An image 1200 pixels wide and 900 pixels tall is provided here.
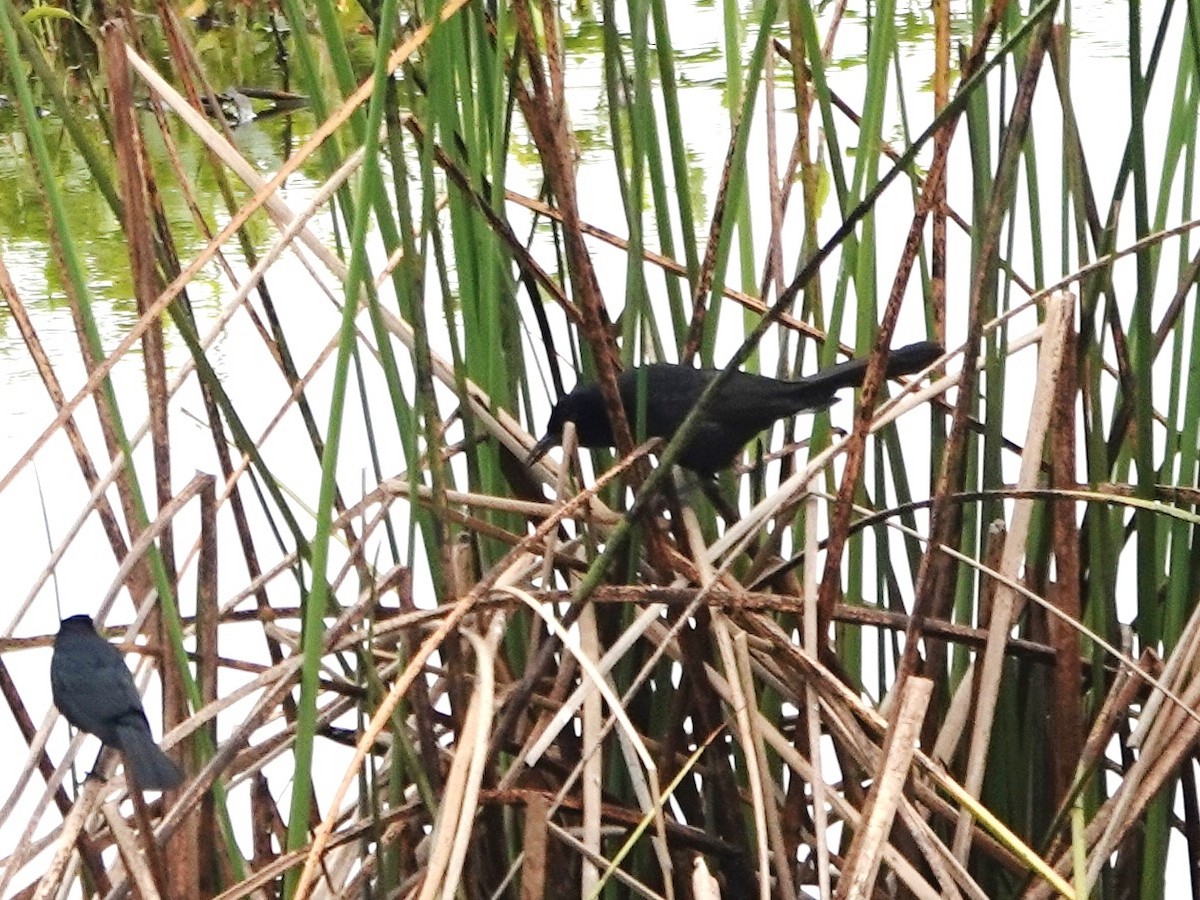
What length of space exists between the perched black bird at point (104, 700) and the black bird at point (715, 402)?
316mm

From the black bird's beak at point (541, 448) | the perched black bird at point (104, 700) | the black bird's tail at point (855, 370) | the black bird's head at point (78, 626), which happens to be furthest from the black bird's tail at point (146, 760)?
the black bird's tail at point (855, 370)

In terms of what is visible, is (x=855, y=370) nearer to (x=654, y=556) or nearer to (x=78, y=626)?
(x=654, y=556)

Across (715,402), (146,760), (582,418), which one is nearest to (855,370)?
(715,402)

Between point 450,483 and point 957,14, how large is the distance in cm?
218

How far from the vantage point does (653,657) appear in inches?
46.1

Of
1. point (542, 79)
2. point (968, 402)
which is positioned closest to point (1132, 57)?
point (968, 402)

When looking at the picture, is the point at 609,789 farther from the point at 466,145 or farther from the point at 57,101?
the point at 57,101

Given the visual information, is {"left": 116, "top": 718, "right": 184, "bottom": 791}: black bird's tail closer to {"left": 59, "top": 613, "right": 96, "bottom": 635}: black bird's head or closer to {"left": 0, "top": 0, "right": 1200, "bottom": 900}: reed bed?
{"left": 0, "top": 0, "right": 1200, "bottom": 900}: reed bed

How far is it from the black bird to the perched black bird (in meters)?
0.32

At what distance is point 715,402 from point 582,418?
118 mm

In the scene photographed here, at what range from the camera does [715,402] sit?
129cm

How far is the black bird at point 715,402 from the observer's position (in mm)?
1275

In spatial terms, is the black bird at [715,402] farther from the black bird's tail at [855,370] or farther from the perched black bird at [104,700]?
the perched black bird at [104,700]

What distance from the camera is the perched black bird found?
3.74 feet
